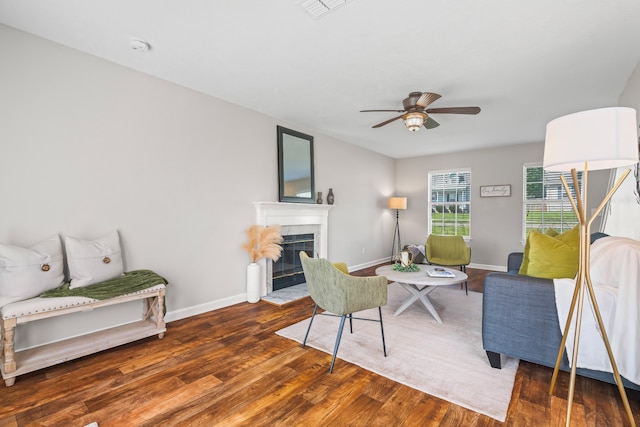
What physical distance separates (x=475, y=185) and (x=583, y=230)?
16.7ft

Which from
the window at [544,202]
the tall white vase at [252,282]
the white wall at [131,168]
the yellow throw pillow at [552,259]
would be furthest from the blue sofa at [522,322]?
the window at [544,202]

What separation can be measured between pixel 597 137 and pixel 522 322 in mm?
1269

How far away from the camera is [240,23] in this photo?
229 centimetres

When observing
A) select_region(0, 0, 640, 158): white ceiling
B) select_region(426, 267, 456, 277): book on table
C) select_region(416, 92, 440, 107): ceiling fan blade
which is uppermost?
select_region(0, 0, 640, 158): white ceiling

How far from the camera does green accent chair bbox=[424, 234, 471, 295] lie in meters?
4.97

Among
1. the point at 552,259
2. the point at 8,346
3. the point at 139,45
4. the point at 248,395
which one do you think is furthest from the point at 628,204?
the point at 8,346

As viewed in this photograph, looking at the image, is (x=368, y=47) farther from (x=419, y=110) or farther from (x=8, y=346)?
(x=8, y=346)

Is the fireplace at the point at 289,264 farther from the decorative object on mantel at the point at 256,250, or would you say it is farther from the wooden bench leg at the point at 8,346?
the wooden bench leg at the point at 8,346

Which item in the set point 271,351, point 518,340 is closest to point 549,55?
point 518,340

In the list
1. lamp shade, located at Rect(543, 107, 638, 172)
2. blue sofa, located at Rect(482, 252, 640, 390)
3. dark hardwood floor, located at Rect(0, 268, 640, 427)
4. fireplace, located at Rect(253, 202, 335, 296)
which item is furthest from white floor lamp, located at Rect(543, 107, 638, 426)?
fireplace, located at Rect(253, 202, 335, 296)

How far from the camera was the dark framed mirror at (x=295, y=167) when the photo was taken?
452 centimetres

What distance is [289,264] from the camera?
4746 millimetres

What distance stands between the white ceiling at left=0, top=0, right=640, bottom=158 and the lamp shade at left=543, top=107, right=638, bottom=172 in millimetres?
933

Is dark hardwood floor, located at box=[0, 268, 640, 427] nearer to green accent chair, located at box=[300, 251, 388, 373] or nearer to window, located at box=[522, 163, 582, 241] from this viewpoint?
green accent chair, located at box=[300, 251, 388, 373]
